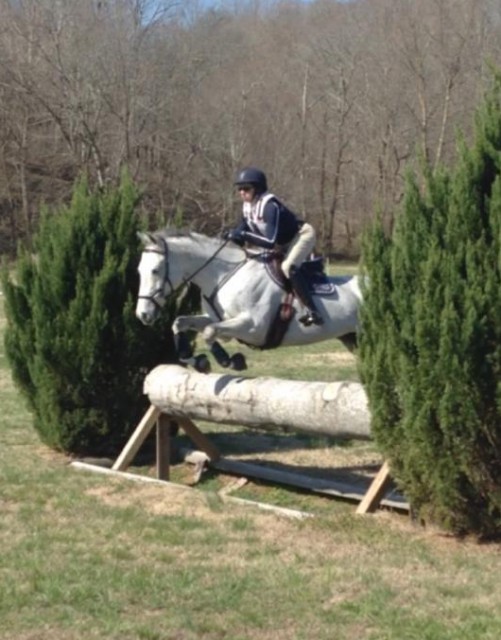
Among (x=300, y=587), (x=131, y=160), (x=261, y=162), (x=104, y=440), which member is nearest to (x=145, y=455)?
(x=104, y=440)

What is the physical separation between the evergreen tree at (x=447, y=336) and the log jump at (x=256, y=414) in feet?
2.29

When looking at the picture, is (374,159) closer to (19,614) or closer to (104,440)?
(104,440)

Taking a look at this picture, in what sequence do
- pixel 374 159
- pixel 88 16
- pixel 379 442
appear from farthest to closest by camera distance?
pixel 374 159 < pixel 88 16 < pixel 379 442

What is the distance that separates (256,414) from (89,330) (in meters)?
2.07

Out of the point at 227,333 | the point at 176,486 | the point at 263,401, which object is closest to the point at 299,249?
the point at 227,333

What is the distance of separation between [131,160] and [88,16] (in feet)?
17.6

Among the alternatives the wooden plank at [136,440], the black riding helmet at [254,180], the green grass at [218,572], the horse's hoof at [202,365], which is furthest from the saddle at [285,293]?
the green grass at [218,572]

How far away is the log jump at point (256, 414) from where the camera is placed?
7820mm

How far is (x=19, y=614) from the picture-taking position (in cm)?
560

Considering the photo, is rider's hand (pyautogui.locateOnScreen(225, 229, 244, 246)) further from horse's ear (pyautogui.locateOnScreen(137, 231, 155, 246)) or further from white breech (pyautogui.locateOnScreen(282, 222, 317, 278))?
horse's ear (pyautogui.locateOnScreen(137, 231, 155, 246))

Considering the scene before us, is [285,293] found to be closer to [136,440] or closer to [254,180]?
[254,180]

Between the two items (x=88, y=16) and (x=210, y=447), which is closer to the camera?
(x=210, y=447)

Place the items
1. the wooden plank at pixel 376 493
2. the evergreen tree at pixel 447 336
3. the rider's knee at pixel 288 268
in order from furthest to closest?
1. the rider's knee at pixel 288 268
2. the wooden plank at pixel 376 493
3. the evergreen tree at pixel 447 336

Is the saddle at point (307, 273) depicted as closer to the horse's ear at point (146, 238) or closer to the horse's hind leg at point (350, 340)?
the horse's hind leg at point (350, 340)
